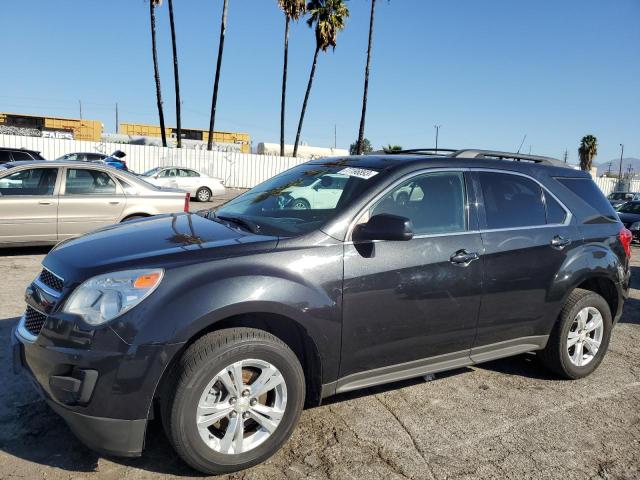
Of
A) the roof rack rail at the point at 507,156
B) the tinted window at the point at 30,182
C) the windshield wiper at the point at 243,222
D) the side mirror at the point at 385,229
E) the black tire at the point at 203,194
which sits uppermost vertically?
the roof rack rail at the point at 507,156

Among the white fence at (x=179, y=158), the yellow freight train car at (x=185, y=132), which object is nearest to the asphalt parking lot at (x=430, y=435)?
the white fence at (x=179, y=158)

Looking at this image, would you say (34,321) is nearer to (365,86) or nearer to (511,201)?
(511,201)

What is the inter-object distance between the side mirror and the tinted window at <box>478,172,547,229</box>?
0.97 metres

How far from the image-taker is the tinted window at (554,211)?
A: 3.96 meters

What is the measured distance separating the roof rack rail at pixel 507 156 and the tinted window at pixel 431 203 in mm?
359

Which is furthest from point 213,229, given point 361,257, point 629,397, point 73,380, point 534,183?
point 629,397

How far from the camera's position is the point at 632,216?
1382 cm

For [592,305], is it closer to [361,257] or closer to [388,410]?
[388,410]

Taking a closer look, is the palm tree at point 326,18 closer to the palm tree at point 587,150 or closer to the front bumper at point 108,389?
the palm tree at point 587,150

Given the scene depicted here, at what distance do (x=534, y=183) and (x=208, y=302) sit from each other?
2.81 metres

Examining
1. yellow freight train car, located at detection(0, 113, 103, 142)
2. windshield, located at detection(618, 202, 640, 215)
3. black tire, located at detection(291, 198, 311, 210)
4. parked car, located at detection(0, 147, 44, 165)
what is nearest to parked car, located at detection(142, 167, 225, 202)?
parked car, located at detection(0, 147, 44, 165)

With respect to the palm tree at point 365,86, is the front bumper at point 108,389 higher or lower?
lower

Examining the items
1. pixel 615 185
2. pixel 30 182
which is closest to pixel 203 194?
pixel 30 182

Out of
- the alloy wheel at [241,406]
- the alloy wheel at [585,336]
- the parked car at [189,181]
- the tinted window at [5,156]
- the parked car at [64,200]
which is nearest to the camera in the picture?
the alloy wheel at [241,406]
